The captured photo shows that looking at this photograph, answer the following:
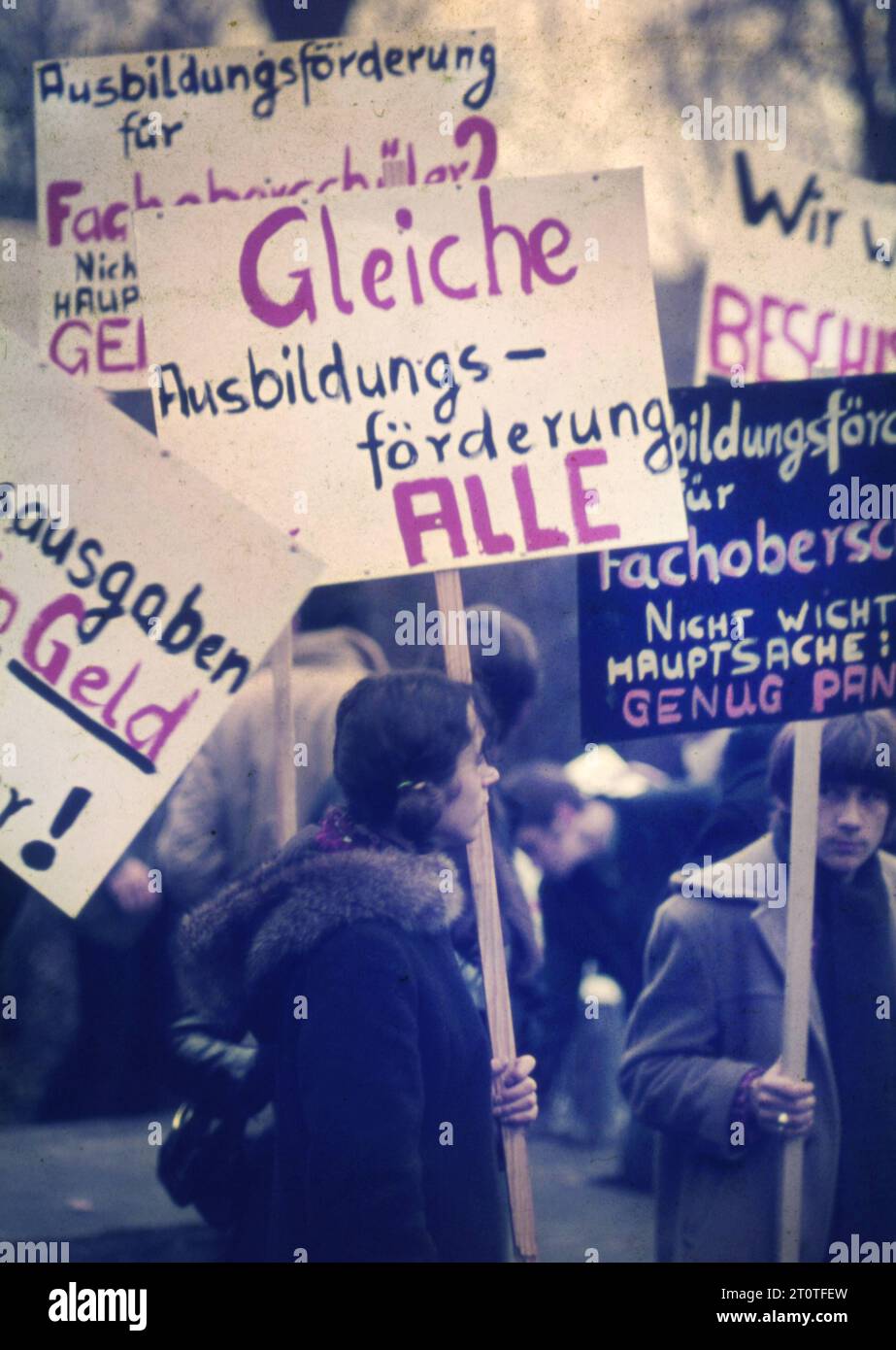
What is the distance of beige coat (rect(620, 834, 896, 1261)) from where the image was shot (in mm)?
4660

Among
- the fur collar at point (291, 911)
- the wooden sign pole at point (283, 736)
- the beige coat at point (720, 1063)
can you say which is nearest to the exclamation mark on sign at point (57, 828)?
the fur collar at point (291, 911)

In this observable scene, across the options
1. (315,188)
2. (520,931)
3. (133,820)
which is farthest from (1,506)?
(520,931)

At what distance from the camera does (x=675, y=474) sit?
4.64m

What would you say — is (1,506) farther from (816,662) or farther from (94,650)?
(816,662)

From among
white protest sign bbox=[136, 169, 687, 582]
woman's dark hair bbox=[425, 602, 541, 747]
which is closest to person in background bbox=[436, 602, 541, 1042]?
woman's dark hair bbox=[425, 602, 541, 747]

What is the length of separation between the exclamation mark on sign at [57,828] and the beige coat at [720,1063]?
168 centimetres

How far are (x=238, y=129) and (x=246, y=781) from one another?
1.84 meters

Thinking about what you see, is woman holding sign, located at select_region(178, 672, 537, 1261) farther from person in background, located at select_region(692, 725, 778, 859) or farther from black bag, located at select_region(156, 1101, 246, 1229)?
person in background, located at select_region(692, 725, 778, 859)

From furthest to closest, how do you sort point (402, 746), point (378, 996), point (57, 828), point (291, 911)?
1. point (57, 828)
2. point (402, 746)
3. point (291, 911)
4. point (378, 996)

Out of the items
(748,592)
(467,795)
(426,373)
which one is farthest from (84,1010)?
(748,592)

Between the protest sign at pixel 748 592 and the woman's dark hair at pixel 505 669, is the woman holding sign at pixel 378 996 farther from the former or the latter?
the protest sign at pixel 748 592

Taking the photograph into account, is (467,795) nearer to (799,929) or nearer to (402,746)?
(402,746)

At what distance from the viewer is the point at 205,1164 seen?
15.3ft
